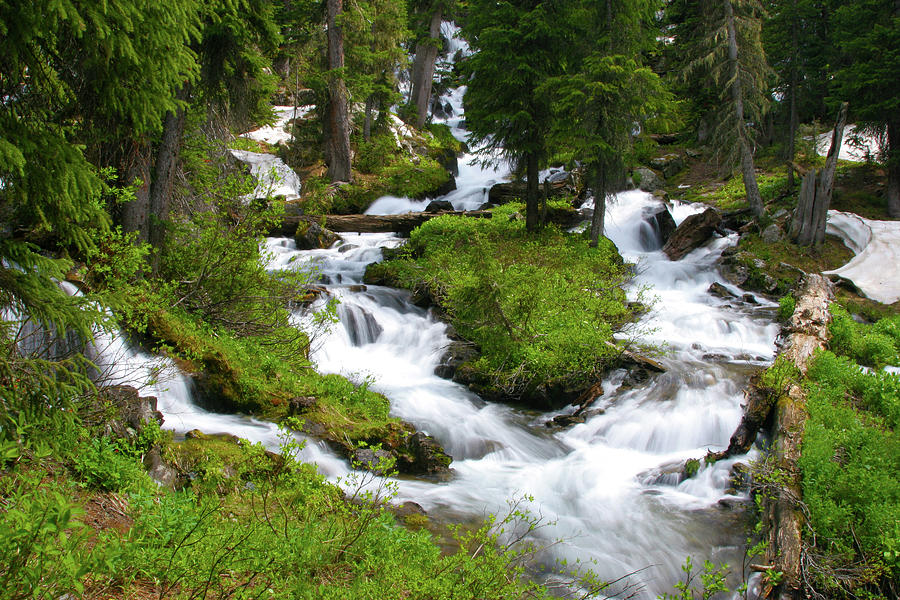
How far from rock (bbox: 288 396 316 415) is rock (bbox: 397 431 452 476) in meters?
1.38

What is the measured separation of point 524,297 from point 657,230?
12.0 meters

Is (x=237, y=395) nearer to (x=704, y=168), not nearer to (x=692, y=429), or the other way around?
(x=692, y=429)

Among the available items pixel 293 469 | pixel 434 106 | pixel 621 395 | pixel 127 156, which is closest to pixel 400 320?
pixel 621 395

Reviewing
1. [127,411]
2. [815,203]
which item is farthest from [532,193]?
[127,411]

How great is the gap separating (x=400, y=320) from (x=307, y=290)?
7.61 ft

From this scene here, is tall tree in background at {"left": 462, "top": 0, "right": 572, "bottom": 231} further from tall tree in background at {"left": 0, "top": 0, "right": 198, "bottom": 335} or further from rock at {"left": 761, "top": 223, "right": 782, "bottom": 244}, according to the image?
tall tree in background at {"left": 0, "top": 0, "right": 198, "bottom": 335}

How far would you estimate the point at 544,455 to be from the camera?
27.0 ft

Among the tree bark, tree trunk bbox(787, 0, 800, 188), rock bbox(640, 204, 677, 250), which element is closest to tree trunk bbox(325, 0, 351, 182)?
→ the tree bark

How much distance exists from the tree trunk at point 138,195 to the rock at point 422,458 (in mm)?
5045

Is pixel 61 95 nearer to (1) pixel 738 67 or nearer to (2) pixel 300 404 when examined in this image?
(2) pixel 300 404

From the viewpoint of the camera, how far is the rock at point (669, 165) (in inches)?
1085

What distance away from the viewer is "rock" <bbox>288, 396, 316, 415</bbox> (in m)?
7.40

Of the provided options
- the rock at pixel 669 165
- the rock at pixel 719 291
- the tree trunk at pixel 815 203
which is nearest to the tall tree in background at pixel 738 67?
the tree trunk at pixel 815 203

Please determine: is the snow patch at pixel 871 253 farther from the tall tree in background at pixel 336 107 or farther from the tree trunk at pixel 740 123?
the tall tree in background at pixel 336 107
